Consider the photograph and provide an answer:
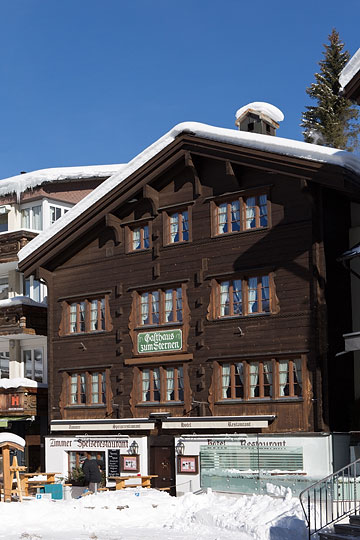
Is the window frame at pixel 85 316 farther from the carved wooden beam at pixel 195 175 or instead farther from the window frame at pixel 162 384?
the carved wooden beam at pixel 195 175

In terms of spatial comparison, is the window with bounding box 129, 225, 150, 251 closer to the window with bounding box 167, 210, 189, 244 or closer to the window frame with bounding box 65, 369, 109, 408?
the window with bounding box 167, 210, 189, 244

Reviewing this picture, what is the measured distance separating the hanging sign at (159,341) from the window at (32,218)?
421 inches

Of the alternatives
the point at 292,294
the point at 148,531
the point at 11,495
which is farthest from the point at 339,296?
the point at 11,495

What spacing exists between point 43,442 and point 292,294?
13.8m

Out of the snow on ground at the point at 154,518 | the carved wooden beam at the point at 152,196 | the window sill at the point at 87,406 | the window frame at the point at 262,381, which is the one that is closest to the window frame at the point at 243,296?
the window frame at the point at 262,381

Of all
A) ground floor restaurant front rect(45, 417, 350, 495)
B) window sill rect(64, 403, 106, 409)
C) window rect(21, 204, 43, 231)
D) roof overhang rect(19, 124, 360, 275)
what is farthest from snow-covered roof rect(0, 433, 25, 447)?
window rect(21, 204, 43, 231)

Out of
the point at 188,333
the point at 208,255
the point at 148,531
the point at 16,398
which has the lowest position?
the point at 148,531

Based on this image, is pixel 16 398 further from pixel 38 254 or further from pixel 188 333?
pixel 188 333

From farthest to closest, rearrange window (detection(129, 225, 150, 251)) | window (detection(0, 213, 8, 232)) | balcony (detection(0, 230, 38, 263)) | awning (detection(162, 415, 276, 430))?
window (detection(0, 213, 8, 232)) < balcony (detection(0, 230, 38, 263)) < window (detection(129, 225, 150, 251)) < awning (detection(162, 415, 276, 430))

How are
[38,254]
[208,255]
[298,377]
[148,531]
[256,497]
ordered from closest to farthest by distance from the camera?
1. [148,531]
2. [256,497]
3. [298,377]
4. [208,255]
5. [38,254]

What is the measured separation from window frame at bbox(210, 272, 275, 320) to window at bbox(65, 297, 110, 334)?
17.0 feet

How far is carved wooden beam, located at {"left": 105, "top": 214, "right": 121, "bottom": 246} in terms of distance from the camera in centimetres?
3566

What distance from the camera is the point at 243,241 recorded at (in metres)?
32.0

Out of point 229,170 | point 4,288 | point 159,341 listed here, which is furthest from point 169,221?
point 4,288
